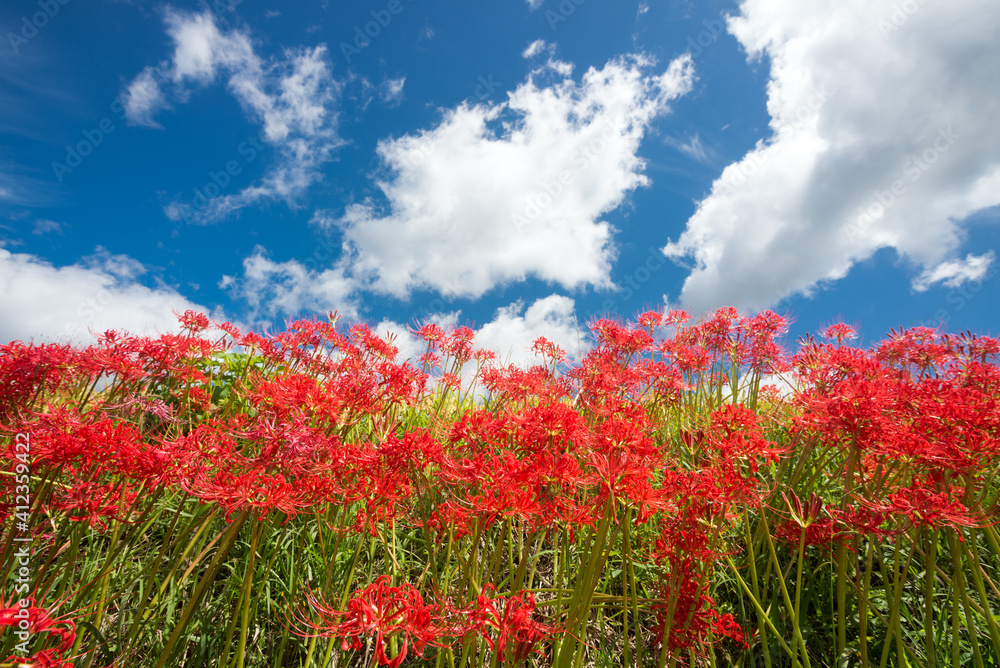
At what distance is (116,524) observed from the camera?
120 inches

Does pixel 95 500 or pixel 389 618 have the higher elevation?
pixel 95 500

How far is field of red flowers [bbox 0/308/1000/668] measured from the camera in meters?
2.32

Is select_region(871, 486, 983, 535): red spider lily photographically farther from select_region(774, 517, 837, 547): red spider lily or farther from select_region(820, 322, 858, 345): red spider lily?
select_region(820, 322, 858, 345): red spider lily

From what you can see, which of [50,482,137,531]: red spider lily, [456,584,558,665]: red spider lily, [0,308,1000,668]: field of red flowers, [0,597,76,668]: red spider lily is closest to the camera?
[0,597,76,668]: red spider lily

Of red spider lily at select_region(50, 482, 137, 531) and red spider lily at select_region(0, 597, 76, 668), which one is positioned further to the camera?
red spider lily at select_region(50, 482, 137, 531)

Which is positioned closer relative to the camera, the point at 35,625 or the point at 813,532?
the point at 35,625

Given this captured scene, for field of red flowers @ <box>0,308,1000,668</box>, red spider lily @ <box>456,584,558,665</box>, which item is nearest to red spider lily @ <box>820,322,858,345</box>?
field of red flowers @ <box>0,308,1000,668</box>

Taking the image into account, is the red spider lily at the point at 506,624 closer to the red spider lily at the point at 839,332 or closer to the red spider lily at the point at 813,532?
the red spider lily at the point at 813,532

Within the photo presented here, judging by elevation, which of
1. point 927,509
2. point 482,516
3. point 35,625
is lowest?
point 35,625

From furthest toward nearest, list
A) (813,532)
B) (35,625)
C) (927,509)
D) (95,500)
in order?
(813,532)
(95,500)
(927,509)
(35,625)

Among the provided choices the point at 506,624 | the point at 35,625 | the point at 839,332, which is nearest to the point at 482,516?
the point at 506,624

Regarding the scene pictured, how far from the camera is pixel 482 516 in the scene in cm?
252

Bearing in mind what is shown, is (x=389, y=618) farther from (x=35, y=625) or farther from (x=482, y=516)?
(x=35, y=625)

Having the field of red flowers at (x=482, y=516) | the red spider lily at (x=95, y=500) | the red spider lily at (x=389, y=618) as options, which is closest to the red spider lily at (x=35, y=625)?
the field of red flowers at (x=482, y=516)
